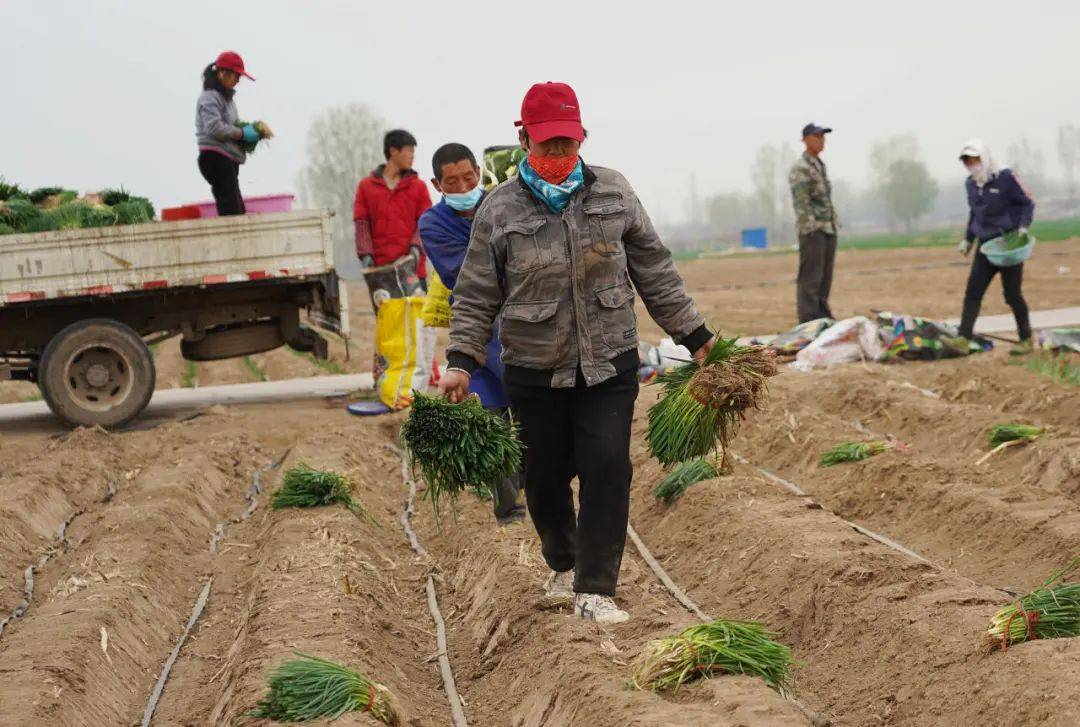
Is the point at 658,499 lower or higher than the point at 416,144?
lower

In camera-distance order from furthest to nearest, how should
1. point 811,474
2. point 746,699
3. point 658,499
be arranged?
point 811,474
point 658,499
point 746,699

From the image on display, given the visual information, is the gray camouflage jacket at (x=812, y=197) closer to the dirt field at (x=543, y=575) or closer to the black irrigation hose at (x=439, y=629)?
the dirt field at (x=543, y=575)

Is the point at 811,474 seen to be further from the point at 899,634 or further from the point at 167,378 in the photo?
the point at 167,378

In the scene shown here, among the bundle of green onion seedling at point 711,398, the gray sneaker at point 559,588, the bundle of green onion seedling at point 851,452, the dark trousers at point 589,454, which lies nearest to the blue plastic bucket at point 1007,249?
the bundle of green onion seedling at point 851,452

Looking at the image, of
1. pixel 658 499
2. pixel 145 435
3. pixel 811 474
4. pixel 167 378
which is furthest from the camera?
pixel 167 378

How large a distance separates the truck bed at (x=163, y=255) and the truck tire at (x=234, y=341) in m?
0.82

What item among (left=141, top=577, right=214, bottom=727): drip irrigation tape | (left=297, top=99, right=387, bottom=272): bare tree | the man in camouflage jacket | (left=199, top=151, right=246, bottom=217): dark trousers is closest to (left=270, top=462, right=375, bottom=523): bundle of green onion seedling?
(left=141, top=577, right=214, bottom=727): drip irrigation tape

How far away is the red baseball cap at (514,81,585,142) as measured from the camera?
484 cm

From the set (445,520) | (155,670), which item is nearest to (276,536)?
(445,520)

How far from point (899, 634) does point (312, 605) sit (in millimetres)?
2335

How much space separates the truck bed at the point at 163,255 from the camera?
1093 centimetres

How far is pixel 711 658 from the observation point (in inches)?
166

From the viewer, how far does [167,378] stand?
1784cm

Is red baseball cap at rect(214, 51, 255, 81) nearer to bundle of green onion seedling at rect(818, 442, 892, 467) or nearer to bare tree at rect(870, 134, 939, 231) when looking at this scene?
bundle of green onion seedling at rect(818, 442, 892, 467)
